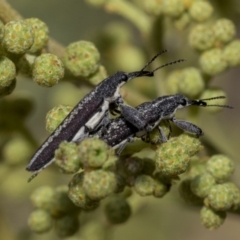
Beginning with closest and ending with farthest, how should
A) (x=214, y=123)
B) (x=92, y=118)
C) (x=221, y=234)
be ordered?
(x=92, y=118)
(x=214, y=123)
(x=221, y=234)

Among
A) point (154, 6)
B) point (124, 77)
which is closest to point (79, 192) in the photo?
point (124, 77)

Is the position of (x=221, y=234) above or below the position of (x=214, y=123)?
below

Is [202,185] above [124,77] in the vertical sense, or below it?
below

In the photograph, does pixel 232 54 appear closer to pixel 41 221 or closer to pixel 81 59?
pixel 81 59

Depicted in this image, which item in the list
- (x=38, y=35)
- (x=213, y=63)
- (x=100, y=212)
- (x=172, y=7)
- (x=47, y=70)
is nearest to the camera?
(x=47, y=70)

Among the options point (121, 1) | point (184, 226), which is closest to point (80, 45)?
point (121, 1)

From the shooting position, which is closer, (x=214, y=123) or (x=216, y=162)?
(x=216, y=162)

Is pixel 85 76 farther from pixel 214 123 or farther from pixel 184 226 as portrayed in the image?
pixel 184 226

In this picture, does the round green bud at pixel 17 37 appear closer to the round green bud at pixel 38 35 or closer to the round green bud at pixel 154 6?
the round green bud at pixel 38 35
